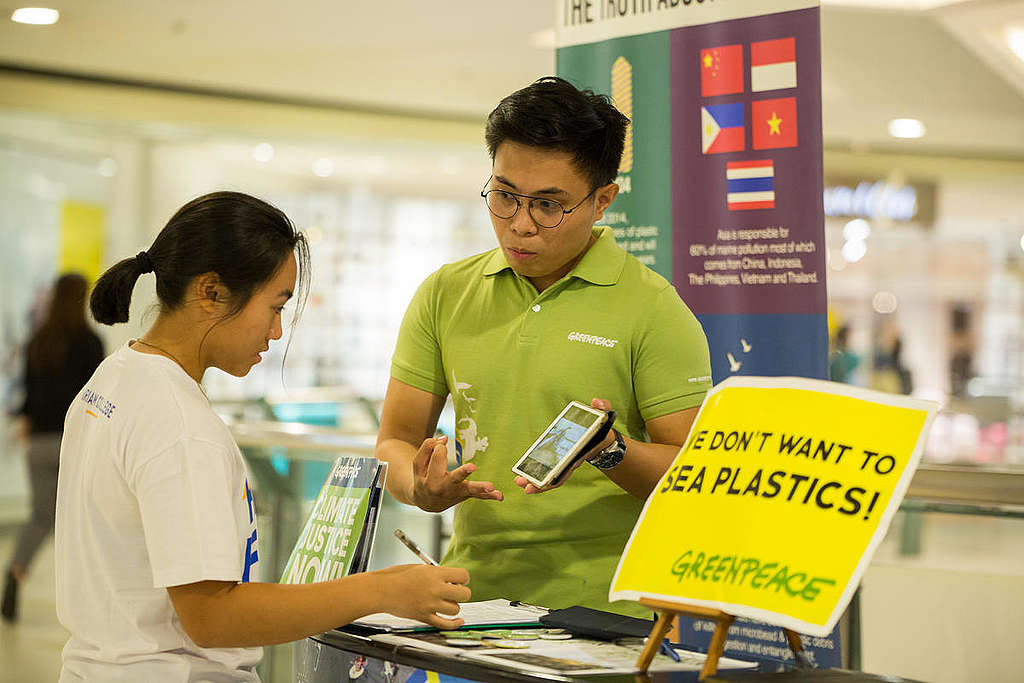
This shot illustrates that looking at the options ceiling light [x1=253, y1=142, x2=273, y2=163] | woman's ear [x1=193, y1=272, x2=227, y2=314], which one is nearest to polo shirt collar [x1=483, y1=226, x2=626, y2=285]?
woman's ear [x1=193, y1=272, x2=227, y2=314]

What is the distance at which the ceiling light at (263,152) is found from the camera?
988cm

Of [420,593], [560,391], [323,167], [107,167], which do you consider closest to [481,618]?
[420,593]

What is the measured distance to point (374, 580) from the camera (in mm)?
1494

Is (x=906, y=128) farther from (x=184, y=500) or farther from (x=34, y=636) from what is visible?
(x=184, y=500)

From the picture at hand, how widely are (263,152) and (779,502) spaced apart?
945 centimetres

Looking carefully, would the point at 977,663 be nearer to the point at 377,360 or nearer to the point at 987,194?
the point at 377,360

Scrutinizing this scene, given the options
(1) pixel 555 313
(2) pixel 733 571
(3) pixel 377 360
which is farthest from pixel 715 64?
(3) pixel 377 360

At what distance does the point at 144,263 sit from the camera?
1578mm

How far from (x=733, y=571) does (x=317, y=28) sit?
6317 mm

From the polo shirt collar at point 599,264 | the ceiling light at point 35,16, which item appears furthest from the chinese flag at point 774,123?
the ceiling light at point 35,16

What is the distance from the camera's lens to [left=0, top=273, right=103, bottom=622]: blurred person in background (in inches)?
243

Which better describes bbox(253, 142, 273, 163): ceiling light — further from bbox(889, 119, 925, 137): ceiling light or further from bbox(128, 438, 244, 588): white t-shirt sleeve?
bbox(128, 438, 244, 588): white t-shirt sleeve

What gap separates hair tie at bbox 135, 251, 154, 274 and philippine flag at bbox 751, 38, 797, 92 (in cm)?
179

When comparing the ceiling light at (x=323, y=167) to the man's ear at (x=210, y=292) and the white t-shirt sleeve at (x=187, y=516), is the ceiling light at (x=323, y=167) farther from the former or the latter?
the white t-shirt sleeve at (x=187, y=516)
